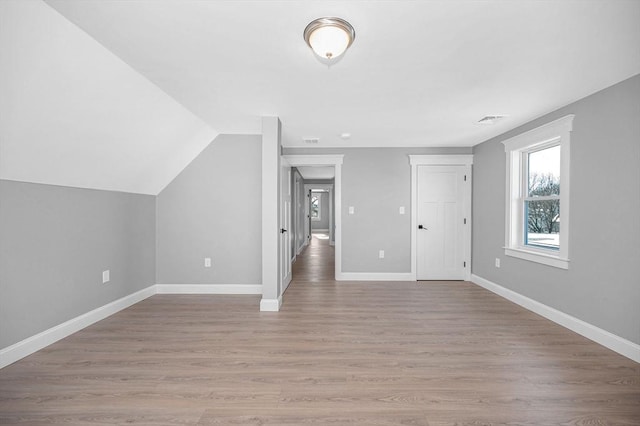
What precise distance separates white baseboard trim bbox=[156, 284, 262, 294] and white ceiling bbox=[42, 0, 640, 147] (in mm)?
2336

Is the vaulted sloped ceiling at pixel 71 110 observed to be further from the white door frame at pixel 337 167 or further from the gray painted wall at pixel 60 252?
the white door frame at pixel 337 167

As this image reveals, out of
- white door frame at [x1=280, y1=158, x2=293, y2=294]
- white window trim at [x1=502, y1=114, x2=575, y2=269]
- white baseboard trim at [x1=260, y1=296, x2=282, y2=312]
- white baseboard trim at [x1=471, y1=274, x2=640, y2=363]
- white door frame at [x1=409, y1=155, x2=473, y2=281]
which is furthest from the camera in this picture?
white door frame at [x1=409, y1=155, x2=473, y2=281]

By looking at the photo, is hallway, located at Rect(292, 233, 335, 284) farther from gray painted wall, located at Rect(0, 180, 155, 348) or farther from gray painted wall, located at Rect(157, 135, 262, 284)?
gray painted wall, located at Rect(0, 180, 155, 348)

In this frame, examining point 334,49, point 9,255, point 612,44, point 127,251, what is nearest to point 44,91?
point 9,255

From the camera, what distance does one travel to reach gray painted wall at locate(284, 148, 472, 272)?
194 inches

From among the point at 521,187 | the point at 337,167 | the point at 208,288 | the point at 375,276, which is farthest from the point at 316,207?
the point at 521,187

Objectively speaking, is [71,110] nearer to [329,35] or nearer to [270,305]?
[329,35]

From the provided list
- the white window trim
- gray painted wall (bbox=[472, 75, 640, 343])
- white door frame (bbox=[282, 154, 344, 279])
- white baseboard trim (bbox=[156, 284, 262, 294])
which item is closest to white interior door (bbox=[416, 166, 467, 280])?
the white window trim

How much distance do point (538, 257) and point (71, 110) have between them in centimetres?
477

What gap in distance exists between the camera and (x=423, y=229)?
4941mm

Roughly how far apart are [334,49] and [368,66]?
546 mm

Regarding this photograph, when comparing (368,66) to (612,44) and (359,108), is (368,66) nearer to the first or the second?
(359,108)

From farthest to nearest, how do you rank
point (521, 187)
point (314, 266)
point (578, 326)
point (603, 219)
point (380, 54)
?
point (314, 266) < point (521, 187) < point (578, 326) < point (603, 219) < point (380, 54)

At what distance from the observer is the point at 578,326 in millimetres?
2836
